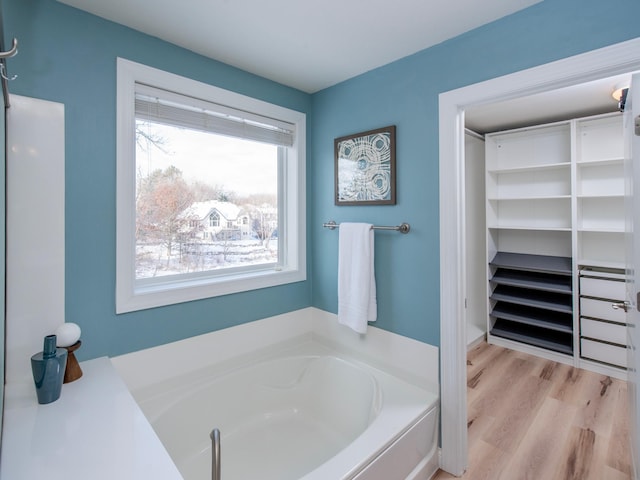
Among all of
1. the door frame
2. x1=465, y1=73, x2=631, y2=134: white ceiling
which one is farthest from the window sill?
x1=465, y1=73, x2=631, y2=134: white ceiling

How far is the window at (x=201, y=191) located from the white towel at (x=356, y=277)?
426 mm

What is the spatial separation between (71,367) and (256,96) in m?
1.79

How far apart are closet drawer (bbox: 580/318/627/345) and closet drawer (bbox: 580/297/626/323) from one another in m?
0.05

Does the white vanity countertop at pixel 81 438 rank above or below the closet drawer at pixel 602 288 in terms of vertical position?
below

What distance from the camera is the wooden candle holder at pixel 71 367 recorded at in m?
1.36

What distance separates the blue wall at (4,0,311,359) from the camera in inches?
54.1

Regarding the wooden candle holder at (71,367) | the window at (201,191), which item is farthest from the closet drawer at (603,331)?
the wooden candle holder at (71,367)

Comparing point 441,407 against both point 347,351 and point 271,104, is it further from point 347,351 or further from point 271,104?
point 271,104

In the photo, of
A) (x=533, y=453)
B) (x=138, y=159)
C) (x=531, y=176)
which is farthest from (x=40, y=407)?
(x=531, y=176)

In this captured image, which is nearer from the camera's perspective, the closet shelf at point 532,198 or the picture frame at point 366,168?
the picture frame at point 366,168

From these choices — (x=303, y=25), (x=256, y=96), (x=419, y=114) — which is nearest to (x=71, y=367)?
(x=256, y=96)

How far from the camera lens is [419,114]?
1.83 meters

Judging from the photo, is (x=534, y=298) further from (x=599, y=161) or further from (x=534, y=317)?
(x=599, y=161)

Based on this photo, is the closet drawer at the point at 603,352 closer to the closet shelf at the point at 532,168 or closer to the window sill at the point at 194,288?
the closet shelf at the point at 532,168
